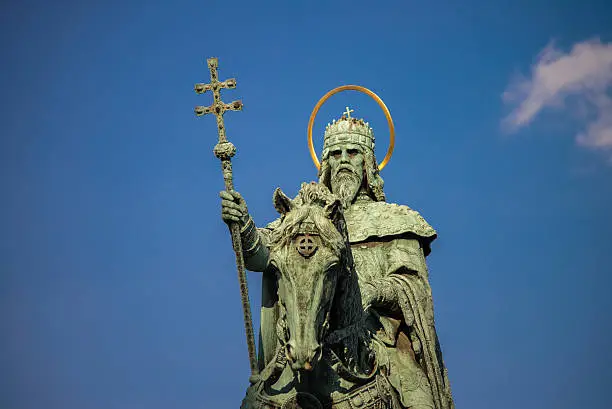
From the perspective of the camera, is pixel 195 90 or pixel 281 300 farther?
pixel 195 90

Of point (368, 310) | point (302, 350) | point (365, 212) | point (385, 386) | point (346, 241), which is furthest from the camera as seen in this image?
point (365, 212)

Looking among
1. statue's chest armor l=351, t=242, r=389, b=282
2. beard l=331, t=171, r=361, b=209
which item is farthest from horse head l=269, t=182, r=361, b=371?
beard l=331, t=171, r=361, b=209

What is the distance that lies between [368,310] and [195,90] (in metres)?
3.44

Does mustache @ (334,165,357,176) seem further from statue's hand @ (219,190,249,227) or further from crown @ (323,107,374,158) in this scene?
statue's hand @ (219,190,249,227)

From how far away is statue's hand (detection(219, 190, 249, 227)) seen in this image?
10.7 m

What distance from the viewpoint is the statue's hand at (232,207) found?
10.7 metres

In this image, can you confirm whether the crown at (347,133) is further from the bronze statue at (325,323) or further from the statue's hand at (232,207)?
the statue's hand at (232,207)

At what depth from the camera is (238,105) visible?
11.4 m

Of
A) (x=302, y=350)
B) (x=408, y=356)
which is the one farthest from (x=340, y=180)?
(x=302, y=350)

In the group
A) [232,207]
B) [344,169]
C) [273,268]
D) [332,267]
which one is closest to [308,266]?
[332,267]

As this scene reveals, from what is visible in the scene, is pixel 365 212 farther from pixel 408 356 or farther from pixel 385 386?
pixel 385 386

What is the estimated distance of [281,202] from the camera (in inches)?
434

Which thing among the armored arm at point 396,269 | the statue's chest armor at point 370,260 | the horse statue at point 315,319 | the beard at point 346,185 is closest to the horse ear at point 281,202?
the horse statue at point 315,319

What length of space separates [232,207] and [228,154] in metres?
0.59
